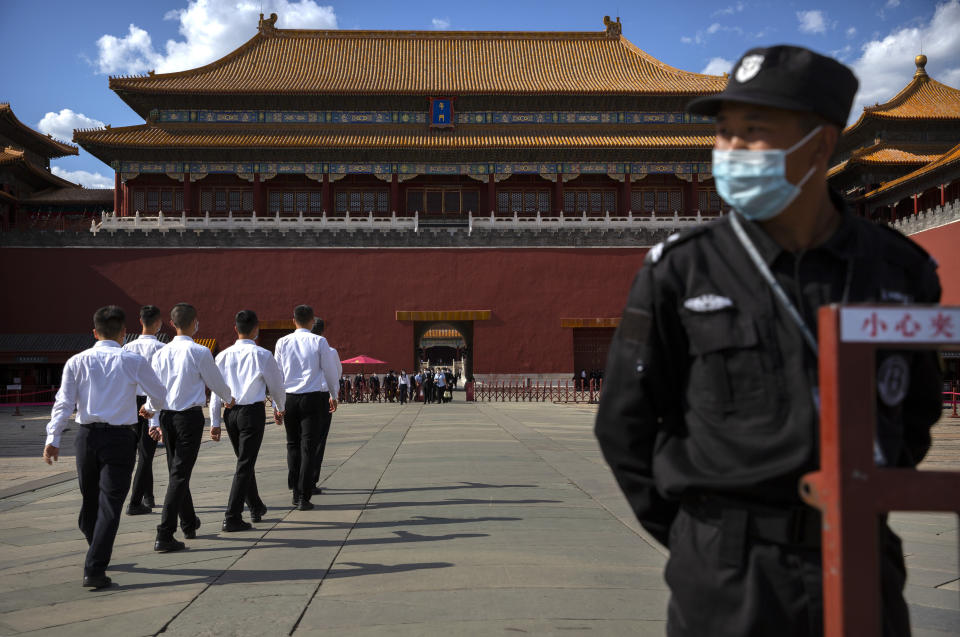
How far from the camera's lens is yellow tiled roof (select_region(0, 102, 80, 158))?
97.2 ft

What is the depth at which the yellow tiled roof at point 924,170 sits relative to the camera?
2075 cm

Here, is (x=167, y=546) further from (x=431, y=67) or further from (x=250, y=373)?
(x=431, y=67)

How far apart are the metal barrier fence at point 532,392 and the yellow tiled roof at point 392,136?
8.22m

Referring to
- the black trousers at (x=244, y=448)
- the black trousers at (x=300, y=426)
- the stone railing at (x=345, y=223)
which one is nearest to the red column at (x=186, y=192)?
the stone railing at (x=345, y=223)

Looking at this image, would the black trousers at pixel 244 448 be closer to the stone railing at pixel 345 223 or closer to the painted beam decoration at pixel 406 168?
the stone railing at pixel 345 223

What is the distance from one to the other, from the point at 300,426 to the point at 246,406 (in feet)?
3.18

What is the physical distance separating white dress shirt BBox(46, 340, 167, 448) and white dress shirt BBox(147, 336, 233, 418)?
662 mm

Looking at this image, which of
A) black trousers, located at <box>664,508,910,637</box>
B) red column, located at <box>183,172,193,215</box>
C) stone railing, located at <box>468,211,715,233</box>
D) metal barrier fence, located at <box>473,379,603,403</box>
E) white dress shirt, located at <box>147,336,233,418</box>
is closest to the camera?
black trousers, located at <box>664,508,910,637</box>

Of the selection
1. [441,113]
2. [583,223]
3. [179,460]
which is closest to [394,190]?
[441,113]

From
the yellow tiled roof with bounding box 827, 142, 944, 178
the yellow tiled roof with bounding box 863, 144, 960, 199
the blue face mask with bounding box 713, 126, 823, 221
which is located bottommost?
the blue face mask with bounding box 713, 126, 823, 221

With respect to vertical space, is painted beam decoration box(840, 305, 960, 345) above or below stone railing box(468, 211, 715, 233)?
below

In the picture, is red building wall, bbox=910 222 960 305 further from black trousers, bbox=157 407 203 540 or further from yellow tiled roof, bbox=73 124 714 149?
black trousers, bbox=157 407 203 540

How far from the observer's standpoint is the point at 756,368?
1.63 metres

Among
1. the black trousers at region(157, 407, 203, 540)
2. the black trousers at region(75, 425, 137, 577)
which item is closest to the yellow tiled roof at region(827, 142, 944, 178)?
the black trousers at region(157, 407, 203, 540)
